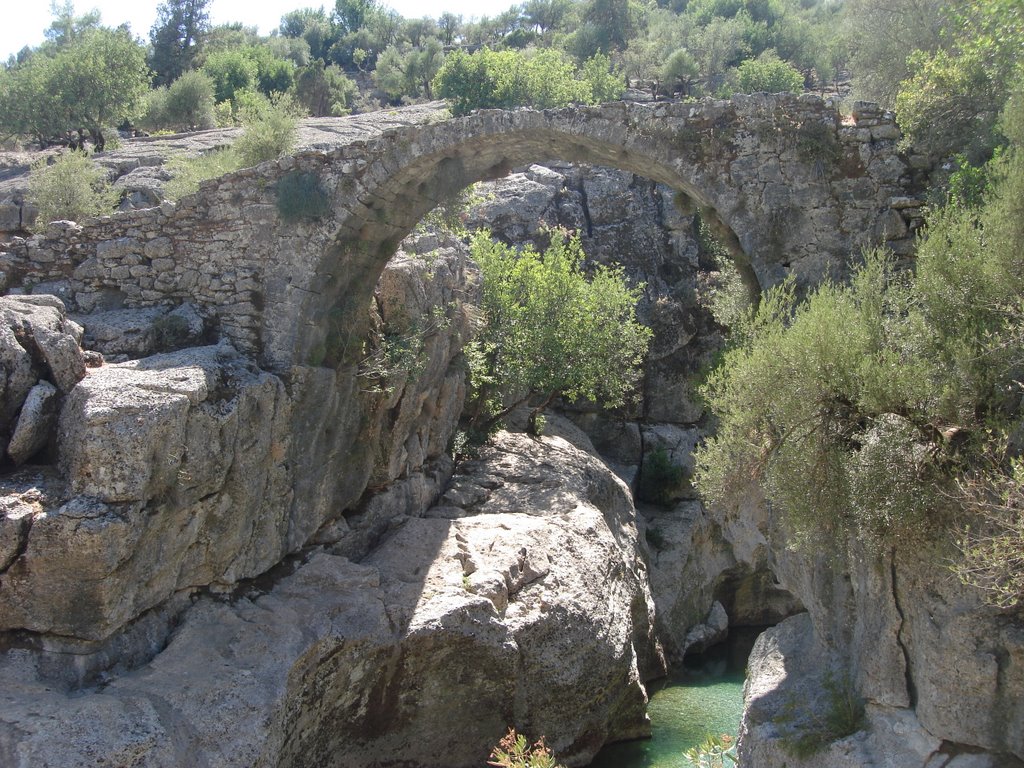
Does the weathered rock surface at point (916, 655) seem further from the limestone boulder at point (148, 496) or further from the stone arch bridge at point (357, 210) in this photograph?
the limestone boulder at point (148, 496)

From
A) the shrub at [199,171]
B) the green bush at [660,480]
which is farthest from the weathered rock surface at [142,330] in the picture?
the green bush at [660,480]

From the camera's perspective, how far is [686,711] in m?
12.3

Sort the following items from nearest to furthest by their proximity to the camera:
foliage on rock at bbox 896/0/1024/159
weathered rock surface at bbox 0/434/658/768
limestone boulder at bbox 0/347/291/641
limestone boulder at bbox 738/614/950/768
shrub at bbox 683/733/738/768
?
1. limestone boulder at bbox 738/614/950/768
2. shrub at bbox 683/733/738/768
3. weathered rock surface at bbox 0/434/658/768
4. limestone boulder at bbox 0/347/291/641
5. foliage on rock at bbox 896/0/1024/159

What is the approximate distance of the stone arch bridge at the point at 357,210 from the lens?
8898mm

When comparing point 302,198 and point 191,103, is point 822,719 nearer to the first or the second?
point 302,198

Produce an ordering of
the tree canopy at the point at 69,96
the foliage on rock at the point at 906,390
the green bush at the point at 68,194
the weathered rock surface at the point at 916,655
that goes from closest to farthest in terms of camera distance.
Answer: the weathered rock surface at the point at 916,655 → the foliage on rock at the point at 906,390 → the green bush at the point at 68,194 → the tree canopy at the point at 69,96

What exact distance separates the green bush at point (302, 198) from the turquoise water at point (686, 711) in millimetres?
7190

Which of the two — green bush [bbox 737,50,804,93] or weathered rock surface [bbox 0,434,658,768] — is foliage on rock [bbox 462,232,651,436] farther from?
green bush [bbox 737,50,804,93]

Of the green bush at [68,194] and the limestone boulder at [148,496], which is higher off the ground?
the green bush at [68,194]

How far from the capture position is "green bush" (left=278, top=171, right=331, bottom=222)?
10.1 metres

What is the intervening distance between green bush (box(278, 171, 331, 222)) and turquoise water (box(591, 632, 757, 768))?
7190mm

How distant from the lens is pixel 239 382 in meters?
9.20

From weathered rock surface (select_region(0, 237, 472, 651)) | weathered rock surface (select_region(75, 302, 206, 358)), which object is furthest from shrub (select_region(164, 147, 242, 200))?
weathered rock surface (select_region(75, 302, 206, 358))

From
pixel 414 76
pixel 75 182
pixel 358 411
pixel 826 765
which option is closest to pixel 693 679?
pixel 358 411
